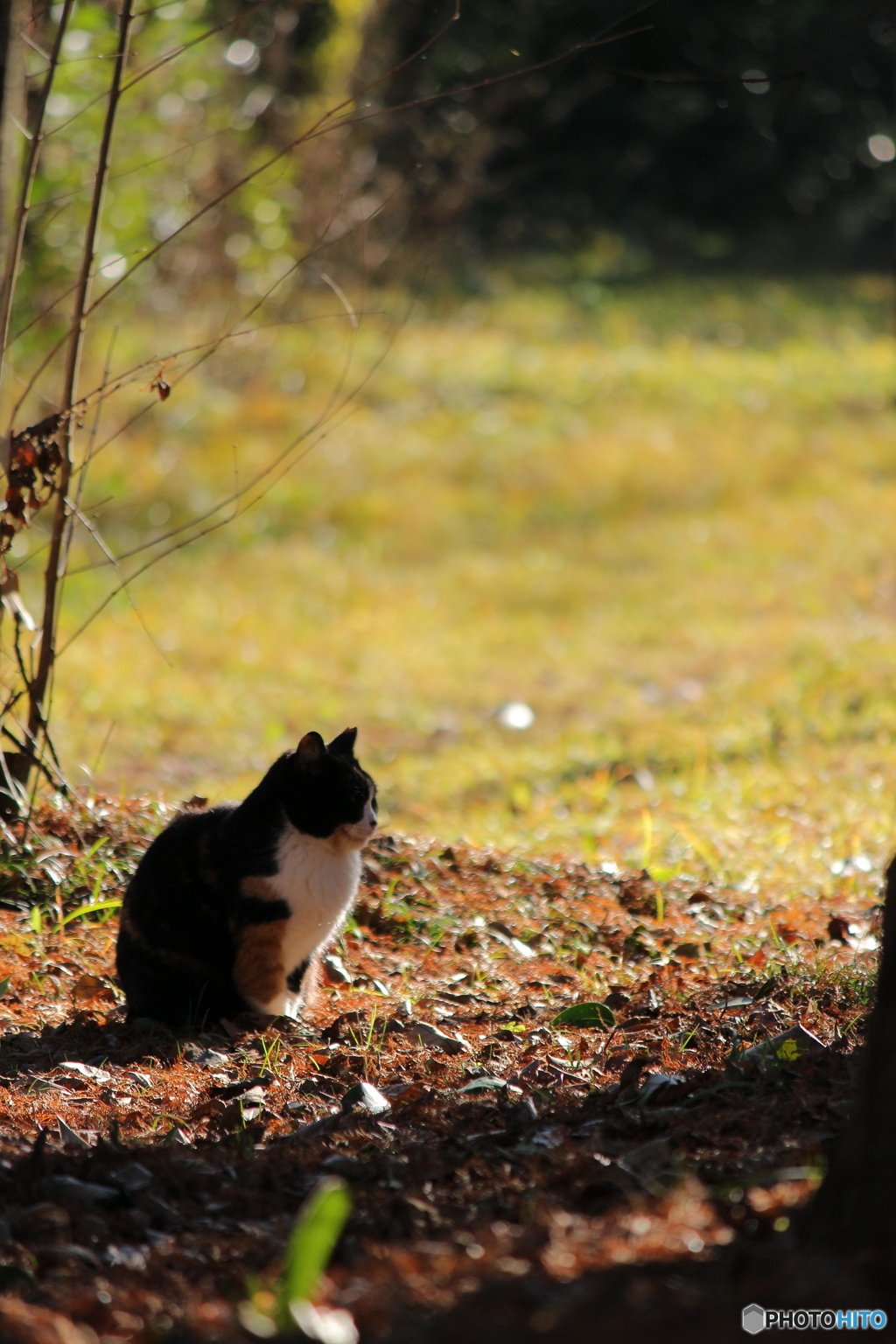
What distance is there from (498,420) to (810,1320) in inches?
538

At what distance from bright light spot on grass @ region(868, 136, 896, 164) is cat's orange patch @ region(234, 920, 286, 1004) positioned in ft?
67.3

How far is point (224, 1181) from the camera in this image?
8.29ft

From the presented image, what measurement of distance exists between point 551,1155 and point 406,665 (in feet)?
22.6

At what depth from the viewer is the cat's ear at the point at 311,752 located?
354 centimetres

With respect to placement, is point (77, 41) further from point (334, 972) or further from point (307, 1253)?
point (307, 1253)

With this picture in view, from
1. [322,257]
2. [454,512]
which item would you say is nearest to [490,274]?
[322,257]

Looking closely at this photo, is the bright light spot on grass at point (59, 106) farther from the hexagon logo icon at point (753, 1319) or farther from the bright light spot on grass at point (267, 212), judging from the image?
the hexagon logo icon at point (753, 1319)

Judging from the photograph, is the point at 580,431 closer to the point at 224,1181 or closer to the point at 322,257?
the point at 322,257

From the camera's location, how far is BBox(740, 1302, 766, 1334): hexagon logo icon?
1613mm

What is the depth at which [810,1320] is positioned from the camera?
5.38 ft

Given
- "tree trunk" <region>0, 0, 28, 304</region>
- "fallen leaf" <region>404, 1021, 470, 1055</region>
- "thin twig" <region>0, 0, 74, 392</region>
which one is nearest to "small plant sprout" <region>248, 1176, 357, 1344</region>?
"fallen leaf" <region>404, 1021, 470, 1055</region>

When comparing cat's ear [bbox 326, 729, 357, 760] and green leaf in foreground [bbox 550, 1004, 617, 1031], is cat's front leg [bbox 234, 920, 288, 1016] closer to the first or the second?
cat's ear [bbox 326, 729, 357, 760]

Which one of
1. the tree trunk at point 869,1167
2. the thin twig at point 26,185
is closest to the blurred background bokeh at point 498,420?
the thin twig at point 26,185

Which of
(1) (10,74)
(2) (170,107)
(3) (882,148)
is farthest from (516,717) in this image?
(3) (882,148)
